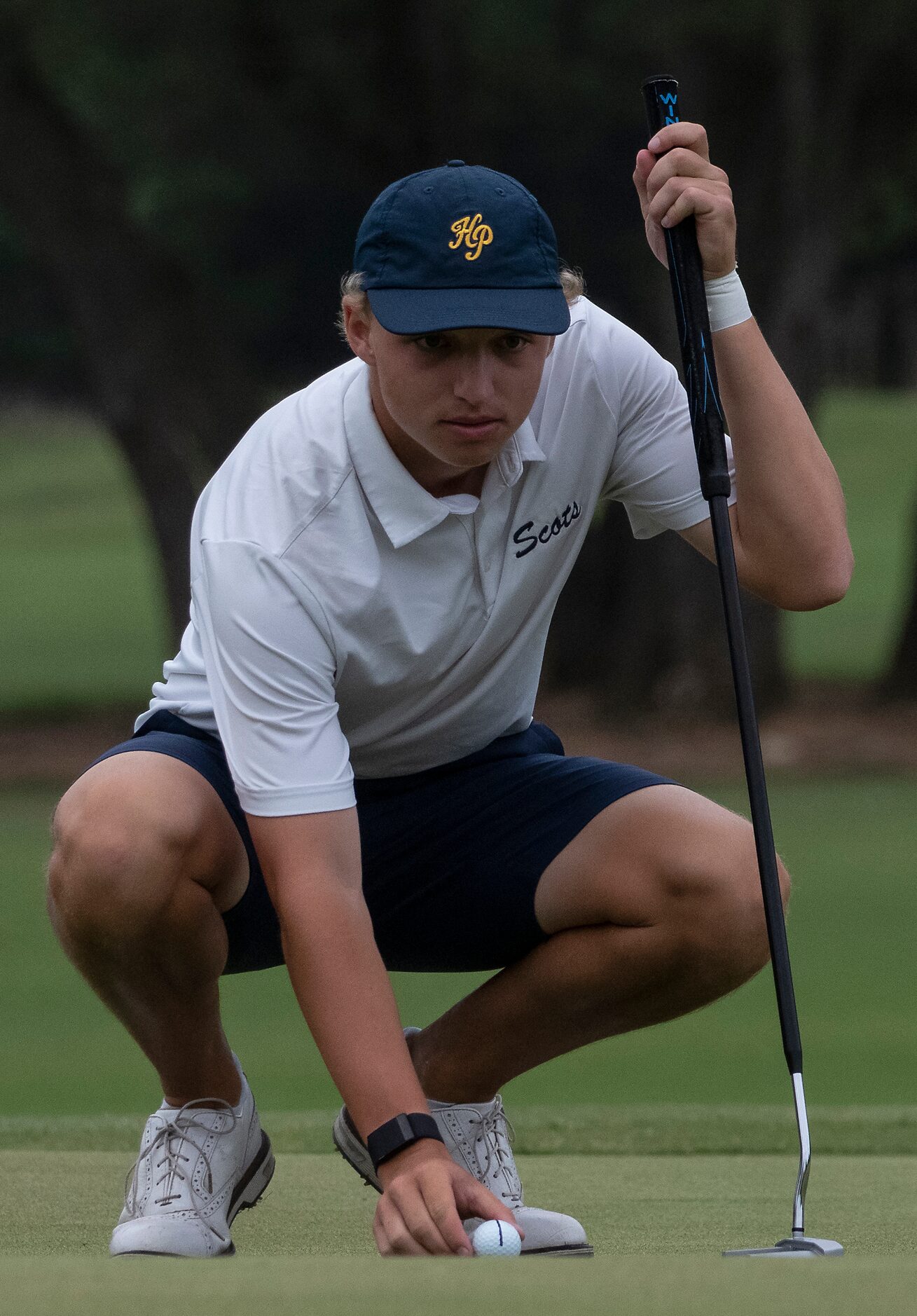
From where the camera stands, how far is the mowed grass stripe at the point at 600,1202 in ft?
10.1

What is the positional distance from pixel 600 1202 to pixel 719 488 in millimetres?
1236

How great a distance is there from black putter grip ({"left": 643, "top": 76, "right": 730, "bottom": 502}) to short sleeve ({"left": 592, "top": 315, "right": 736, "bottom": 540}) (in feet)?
0.38

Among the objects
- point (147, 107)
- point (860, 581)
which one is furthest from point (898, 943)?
point (860, 581)

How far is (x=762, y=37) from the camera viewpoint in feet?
41.8

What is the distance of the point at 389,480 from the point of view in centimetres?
292

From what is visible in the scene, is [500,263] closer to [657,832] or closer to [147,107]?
[657,832]

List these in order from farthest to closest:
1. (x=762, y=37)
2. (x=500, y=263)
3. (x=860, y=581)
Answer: (x=860, y=581), (x=762, y=37), (x=500, y=263)

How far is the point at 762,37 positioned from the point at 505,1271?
11.5 meters

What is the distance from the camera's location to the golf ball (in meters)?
2.49

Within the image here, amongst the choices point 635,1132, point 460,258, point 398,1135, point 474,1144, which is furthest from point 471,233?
point 635,1132

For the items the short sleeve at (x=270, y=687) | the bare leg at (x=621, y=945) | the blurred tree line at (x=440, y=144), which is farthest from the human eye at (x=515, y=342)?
the blurred tree line at (x=440, y=144)

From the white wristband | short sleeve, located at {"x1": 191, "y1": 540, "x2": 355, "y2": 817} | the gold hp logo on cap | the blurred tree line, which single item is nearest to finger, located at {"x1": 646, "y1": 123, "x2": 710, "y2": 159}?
the white wristband

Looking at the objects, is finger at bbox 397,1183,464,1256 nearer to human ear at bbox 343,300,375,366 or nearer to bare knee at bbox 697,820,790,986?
bare knee at bbox 697,820,790,986

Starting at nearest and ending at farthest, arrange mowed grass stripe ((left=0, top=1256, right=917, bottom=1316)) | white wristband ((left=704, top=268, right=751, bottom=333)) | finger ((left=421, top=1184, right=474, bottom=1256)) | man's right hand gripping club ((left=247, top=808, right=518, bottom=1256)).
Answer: mowed grass stripe ((left=0, top=1256, right=917, bottom=1316)) < finger ((left=421, top=1184, right=474, bottom=1256)) < man's right hand gripping club ((left=247, top=808, right=518, bottom=1256)) < white wristband ((left=704, top=268, right=751, bottom=333))
